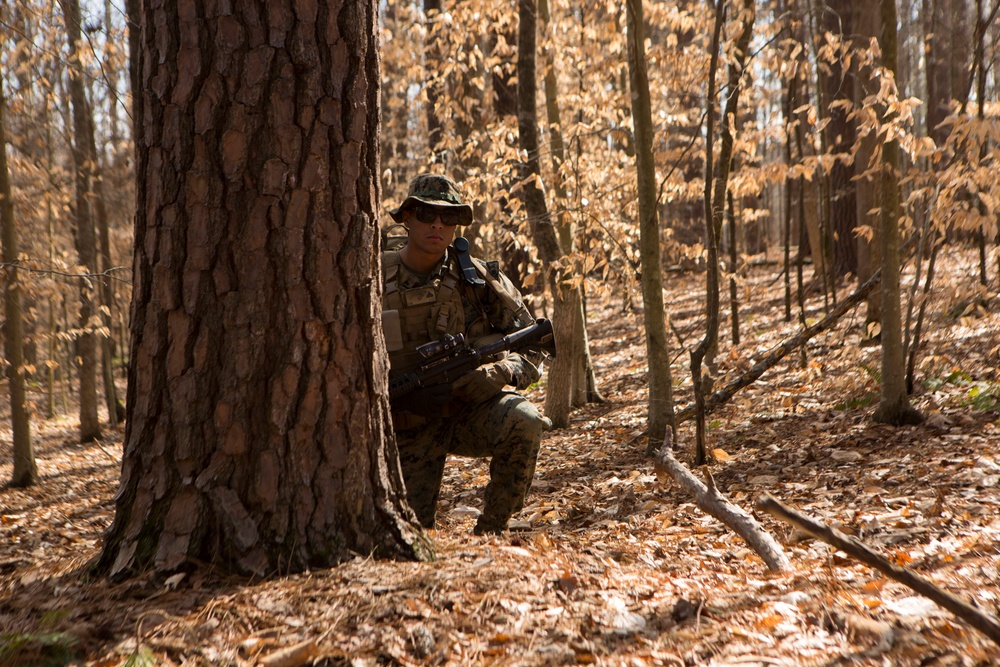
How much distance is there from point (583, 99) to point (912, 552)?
637 cm

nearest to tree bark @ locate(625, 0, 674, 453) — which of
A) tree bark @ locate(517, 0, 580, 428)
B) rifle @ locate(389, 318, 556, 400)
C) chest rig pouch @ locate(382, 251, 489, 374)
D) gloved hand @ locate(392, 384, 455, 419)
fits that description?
rifle @ locate(389, 318, 556, 400)

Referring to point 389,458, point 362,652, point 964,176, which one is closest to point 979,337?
point 964,176

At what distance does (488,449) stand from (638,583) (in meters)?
1.67

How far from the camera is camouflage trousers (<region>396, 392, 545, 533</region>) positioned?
4.07 metres

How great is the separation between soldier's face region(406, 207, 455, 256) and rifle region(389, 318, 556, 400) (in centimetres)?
58

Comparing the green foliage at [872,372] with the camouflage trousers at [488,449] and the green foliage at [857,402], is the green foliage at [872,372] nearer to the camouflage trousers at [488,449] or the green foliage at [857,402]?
the green foliage at [857,402]

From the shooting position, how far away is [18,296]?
828 centimetres

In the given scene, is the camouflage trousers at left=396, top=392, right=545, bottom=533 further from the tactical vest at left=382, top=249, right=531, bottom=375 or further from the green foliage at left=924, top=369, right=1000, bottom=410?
the green foliage at left=924, top=369, right=1000, bottom=410

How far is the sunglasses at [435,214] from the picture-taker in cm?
412

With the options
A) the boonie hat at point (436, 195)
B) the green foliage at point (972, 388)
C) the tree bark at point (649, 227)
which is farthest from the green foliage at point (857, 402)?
the boonie hat at point (436, 195)

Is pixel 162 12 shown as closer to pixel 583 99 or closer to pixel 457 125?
pixel 583 99

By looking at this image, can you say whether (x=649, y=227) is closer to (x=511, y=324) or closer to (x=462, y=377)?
(x=511, y=324)

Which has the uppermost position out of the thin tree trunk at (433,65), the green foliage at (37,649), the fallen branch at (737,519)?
the thin tree trunk at (433,65)

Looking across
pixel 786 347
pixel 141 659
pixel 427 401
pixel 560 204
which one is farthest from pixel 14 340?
pixel 786 347
